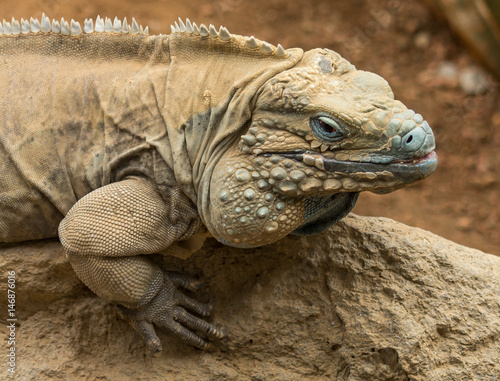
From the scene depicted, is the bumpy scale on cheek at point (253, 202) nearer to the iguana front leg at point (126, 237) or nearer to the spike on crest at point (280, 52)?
the iguana front leg at point (126, 237)

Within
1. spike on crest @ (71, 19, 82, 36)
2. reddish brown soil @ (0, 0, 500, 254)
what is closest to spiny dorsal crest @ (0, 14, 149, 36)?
spike on crest @ (71, 19, 82, 36)

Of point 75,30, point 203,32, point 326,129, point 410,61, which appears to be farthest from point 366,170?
point 410,61

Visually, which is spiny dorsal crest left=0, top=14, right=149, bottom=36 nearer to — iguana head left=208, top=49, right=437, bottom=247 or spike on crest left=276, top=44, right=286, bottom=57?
spike on crest left=276, top=44, right=286, bottom=57

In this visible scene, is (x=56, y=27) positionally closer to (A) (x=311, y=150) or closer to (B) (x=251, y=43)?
(B) (x=251, y=43)

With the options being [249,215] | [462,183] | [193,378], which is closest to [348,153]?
[249,215]

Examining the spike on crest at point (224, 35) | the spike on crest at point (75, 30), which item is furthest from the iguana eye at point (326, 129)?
the spike on crest at point (75, 30)

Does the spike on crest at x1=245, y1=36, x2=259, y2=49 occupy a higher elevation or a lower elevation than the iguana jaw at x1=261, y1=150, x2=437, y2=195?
higher

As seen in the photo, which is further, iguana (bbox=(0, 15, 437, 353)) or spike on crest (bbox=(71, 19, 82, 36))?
spike on crest (bbox=(71, 19, 82, 36))
